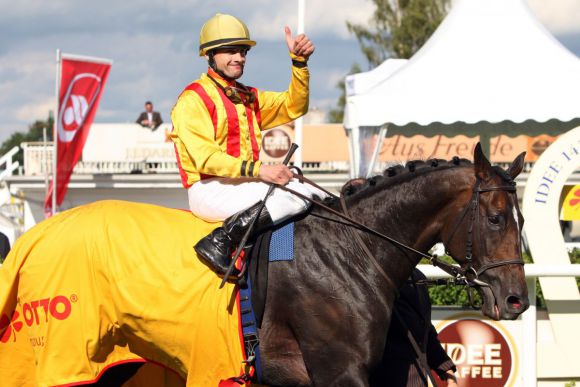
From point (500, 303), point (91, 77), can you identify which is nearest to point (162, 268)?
point (500, 303)

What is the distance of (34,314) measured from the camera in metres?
4.91

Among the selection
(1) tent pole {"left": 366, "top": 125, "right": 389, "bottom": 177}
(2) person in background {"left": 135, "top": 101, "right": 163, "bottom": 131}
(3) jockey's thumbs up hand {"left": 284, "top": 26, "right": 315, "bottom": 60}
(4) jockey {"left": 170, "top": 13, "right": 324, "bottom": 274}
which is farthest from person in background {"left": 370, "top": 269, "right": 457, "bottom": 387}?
(2) person in background {"left": 135, "top": 101, "right": 163, "bottom": 131}

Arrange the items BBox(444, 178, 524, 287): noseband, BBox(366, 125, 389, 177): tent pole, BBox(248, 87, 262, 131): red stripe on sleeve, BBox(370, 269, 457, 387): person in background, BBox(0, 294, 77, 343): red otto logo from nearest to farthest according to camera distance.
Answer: BBox(444, 178, 524, 287): noseband < BBox(0, 294, 77, 343): red otto logo < BBox(370, 269, 457, 387): person in background < BBox(248, 87, 262, 131): red stripe on sleeve < BBox(366, 125, 389, 177): tent pole

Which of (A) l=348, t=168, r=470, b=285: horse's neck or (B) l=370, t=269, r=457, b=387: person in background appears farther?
(B) l=370, t=269, r=457, b=387: person in background

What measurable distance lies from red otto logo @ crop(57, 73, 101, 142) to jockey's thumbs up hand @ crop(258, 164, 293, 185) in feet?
37.9

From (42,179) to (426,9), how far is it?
21.3 metres

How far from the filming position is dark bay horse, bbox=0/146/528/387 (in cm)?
455

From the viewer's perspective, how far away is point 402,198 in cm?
479

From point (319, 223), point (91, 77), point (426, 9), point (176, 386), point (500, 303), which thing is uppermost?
point (426, 9)

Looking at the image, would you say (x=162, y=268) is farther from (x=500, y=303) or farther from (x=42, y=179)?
(x=42, y=179)

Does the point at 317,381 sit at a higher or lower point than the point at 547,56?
lower

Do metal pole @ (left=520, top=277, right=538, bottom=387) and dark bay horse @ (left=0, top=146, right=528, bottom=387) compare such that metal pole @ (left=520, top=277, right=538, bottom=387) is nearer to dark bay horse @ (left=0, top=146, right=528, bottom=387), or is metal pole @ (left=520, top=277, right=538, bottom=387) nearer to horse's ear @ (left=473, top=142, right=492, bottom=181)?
dark bay horse @ (left=0, top=146, right=528, bottom=387)

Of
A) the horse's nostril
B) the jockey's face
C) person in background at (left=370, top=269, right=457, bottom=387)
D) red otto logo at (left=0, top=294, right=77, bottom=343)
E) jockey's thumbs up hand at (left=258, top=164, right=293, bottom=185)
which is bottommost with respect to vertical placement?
person in background at (left=370, top=269, right=457, bottom=387)

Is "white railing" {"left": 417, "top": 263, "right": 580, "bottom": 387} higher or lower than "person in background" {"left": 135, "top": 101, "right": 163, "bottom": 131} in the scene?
lower
